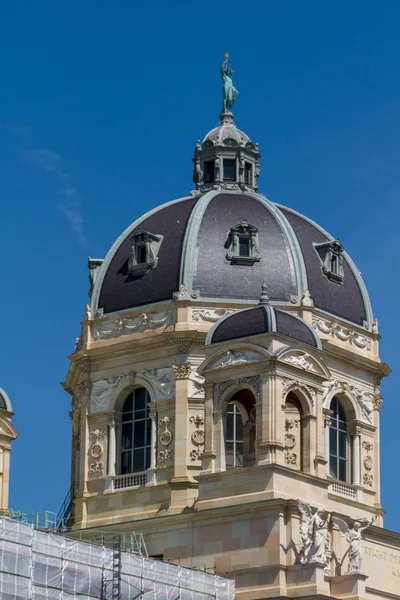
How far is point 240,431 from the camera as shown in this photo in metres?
93.7

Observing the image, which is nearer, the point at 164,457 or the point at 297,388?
the point at 297,388

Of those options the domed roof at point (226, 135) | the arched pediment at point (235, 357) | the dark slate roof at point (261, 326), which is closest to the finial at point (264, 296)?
the dark slate roof at point (261, 326)

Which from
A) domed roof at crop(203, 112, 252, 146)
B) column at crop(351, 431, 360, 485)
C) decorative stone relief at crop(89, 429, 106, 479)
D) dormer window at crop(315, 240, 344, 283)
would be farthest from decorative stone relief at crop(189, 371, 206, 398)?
domed roof at crop(203, 112, 252, 146)

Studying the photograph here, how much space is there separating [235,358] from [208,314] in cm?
1050

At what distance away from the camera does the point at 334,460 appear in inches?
3819

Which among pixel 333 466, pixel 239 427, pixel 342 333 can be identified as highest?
pixel 342 333

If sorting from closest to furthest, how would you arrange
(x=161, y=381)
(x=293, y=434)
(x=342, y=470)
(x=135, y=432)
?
(x=293, y=434) → (x=161, y=381) → (x=135, y=432) → (x=342, y=470)

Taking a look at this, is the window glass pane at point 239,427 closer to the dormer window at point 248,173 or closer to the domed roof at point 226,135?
the dormer window at point 248,173

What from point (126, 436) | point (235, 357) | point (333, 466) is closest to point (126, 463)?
point (126, 436)

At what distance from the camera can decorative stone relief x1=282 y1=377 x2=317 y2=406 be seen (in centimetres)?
8462

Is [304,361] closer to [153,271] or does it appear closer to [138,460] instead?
[138,460]

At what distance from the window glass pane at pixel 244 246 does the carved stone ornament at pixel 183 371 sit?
21.5ft

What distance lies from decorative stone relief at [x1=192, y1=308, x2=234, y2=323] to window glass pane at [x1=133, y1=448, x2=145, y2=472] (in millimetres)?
6477

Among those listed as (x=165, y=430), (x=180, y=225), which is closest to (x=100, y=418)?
(x=165, y=430)
